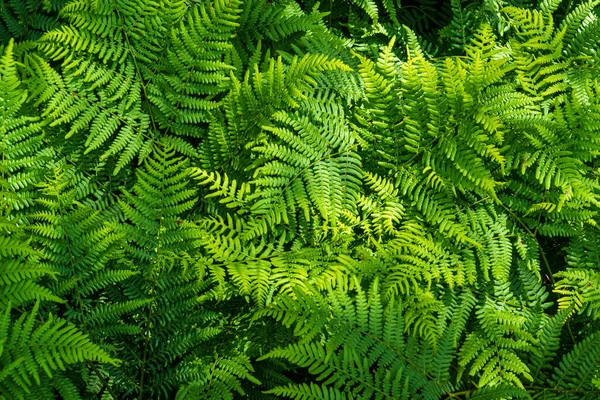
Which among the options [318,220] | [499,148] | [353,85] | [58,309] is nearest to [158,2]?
[353,85]

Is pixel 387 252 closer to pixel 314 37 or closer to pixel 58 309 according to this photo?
pixel 314 37

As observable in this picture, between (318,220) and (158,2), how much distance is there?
1.41 meters

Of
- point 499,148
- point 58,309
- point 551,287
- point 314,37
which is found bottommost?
point 551,287

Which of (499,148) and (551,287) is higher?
(499,148)

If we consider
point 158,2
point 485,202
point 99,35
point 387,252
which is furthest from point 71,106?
point 485,202

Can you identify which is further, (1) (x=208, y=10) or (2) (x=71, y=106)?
(1) (x=208, y=10)

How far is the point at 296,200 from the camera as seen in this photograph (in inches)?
110

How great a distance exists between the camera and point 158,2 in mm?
3080

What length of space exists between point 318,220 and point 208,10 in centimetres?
121

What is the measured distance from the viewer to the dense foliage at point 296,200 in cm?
255

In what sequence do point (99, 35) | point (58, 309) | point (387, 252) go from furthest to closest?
point (99, 35), point (387, 252), point (58, 309)

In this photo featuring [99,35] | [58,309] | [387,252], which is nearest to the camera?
[58,309]

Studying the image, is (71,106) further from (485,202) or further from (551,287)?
(551,287)

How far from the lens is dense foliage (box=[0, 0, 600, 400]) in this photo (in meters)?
2.55
